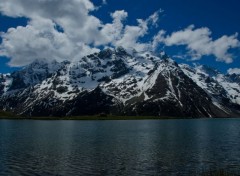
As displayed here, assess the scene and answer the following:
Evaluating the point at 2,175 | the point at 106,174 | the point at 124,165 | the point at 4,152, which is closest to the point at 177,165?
the point at 124,165

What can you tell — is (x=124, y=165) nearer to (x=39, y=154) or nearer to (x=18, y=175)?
(x=18, y=175)

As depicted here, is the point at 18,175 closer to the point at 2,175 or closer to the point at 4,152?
the point at 2,175

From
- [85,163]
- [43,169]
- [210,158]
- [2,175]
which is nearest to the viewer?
[2,175]

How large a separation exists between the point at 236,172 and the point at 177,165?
476 inches

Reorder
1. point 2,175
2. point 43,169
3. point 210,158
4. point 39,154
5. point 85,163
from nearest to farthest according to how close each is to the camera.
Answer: point 2,175 < point 43,169 < point 85,163 < point 210,158 < point 39,154

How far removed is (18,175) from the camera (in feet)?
202

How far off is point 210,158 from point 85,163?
89.1ft

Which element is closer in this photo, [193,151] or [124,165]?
[124,165]

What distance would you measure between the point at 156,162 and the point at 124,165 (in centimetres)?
732

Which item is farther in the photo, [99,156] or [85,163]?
[99,156]

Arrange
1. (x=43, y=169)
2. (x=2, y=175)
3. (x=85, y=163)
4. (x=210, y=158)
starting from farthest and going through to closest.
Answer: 1. (x=210, y=158)
2. (x=85, y=163)
3. (x=43, y=169)
4. (x=2, y=175)

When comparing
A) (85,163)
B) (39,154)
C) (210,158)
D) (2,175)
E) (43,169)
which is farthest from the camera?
(39,154)

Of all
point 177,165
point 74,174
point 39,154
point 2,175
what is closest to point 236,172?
point 177,165

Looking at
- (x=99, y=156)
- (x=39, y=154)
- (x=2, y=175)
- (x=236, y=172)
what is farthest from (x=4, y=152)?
(x=236, y=172)
